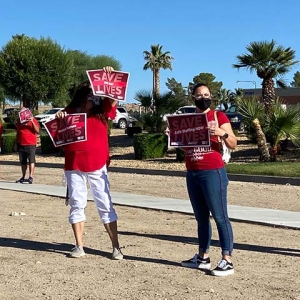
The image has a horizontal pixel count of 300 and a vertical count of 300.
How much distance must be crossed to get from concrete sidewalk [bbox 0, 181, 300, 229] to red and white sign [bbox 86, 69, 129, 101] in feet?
11.5

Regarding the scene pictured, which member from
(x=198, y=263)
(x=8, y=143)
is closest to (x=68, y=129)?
(x=198, y=263)

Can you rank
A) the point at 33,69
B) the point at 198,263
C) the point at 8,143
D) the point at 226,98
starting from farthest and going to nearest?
the point at 226,98 < the point at 33,69 < the point at 8,143 < the point at 198,263

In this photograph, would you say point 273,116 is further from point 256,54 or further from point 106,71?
point 106,71

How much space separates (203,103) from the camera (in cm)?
611

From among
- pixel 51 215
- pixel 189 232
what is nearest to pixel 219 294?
pixel 189 232

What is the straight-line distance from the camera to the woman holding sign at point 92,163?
683 cm

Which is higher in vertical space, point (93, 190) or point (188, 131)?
point (188, 131)

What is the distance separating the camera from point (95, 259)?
22.9ft

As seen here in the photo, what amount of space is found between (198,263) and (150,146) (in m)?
15.1

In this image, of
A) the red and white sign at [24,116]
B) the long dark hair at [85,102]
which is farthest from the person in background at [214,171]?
the red and white sign at [24,116]

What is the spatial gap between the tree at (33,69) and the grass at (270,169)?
2450 centimetres

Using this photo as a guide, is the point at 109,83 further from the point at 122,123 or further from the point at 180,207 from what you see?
the point at 122,123

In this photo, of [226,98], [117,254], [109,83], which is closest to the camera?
[109,83]

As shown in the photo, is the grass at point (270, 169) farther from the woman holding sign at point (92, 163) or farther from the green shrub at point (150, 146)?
the woman holding sign at point (92, 163)
